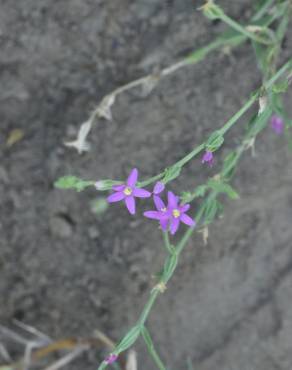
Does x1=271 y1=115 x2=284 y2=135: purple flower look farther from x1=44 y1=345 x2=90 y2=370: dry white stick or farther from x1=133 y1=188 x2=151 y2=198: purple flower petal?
x1=44 y1=345 x2=90 y2=370: dry white stick

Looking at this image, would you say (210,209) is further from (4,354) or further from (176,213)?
(4,354)

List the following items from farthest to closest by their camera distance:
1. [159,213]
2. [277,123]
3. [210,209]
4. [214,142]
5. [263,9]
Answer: [277,123], [263,9], [210,209], [159,213], [214,142]

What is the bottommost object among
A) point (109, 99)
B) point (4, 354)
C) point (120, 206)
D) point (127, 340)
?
point (127, 340)

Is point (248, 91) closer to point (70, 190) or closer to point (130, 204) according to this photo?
point (70, 190)

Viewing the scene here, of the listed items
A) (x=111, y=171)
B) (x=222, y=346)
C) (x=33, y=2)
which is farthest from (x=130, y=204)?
(x=33, y=2)

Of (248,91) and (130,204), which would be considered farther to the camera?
(248,91)

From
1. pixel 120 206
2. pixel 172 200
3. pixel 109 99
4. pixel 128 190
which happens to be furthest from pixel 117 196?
pixel 120 206
